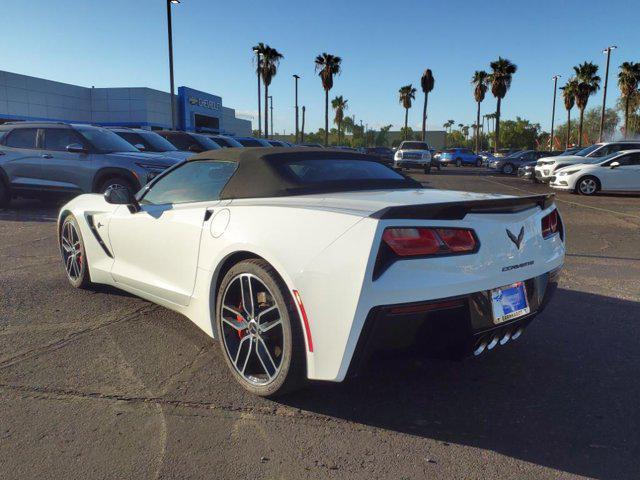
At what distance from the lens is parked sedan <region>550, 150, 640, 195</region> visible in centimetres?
1571

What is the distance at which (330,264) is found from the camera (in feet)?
8.01

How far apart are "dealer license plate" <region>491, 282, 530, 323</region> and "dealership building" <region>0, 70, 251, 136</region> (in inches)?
1560

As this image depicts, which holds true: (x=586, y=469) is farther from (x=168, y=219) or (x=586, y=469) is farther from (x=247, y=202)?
(x=168, y=219)

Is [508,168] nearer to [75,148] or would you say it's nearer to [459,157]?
[459,157]

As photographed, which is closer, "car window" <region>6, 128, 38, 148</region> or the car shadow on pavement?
the car shadow on pavement

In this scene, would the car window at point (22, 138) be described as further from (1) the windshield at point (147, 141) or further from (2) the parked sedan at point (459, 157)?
(2) the parked sedan at point (459, 157)

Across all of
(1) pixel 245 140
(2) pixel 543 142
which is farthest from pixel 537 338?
(2) pixel 543 142

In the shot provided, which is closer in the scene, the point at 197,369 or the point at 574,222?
the point at 197,369

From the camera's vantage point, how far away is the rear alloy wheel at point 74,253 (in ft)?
15.6

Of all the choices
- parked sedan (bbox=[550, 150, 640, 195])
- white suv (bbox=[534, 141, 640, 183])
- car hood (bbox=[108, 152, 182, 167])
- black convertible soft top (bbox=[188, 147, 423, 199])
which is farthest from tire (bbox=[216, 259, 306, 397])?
white suv (bbox=[534, 141, 640, 183])

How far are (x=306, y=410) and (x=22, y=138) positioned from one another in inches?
401

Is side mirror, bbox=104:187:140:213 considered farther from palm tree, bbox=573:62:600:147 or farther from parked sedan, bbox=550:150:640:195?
palm tree, bbox=573:62:600:147

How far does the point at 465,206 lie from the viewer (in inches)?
103

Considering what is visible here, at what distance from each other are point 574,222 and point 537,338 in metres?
7.14
